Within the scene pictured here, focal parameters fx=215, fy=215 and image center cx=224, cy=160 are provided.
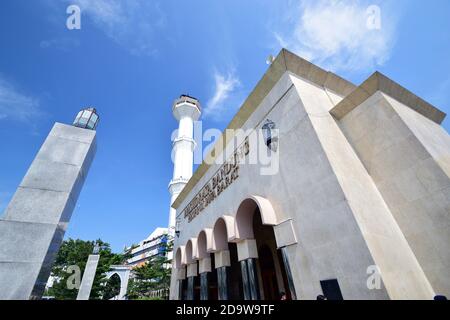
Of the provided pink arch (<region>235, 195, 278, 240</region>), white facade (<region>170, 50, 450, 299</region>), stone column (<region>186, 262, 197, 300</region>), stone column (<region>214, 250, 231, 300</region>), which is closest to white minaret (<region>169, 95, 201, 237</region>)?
stone column (<region>186, 262, 197, 300</region>)

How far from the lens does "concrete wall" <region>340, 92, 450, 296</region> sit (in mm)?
4773

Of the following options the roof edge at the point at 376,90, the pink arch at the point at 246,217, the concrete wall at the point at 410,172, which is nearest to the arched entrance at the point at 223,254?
the pink arch at the point at 246,217

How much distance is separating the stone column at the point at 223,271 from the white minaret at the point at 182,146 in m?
29.3

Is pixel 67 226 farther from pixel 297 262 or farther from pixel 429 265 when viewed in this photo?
pixel 429 265

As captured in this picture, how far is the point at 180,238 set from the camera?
1631cm

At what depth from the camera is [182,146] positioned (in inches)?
1670

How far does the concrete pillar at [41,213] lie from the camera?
274 inches

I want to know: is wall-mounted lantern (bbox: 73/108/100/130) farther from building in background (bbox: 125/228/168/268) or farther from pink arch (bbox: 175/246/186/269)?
building in background (bbox: 125/228/168/268)

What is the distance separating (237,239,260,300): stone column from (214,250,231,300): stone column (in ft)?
5.43

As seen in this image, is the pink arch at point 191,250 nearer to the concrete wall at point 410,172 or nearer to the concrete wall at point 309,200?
the concrete wall at point 309,200

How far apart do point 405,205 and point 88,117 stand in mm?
13244
